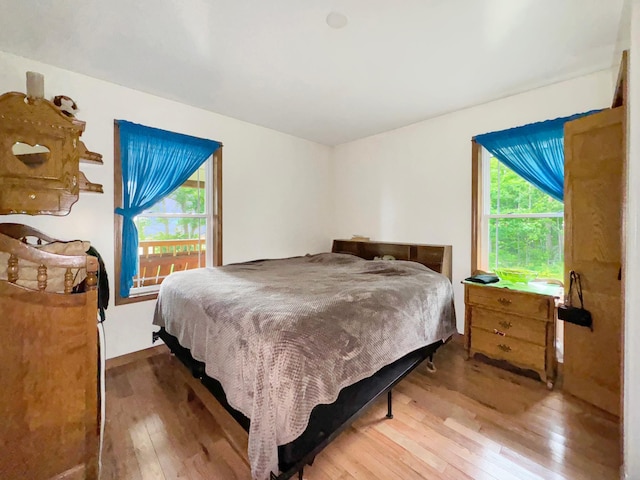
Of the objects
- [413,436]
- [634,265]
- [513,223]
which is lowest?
[413,436]

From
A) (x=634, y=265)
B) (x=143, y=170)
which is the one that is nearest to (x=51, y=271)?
(x=143, y=170)

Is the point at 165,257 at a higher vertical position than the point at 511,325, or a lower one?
higher

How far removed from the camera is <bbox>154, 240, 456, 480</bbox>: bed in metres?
1.21

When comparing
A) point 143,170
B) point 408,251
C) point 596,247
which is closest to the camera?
point 596,247

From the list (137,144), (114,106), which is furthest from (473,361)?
(114,106)

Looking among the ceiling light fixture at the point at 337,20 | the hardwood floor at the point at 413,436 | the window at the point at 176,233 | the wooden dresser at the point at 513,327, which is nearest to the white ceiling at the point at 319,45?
the ceiling light fixture at the point at 337,20

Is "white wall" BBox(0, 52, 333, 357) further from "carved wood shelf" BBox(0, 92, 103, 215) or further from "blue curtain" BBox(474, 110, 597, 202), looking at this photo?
"blue curtain" BBox(474, 110, 597, 202)

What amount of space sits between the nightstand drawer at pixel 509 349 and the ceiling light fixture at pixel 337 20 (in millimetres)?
2701

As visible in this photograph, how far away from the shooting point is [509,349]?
243cm

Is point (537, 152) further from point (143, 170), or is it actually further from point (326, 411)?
point (143, 170)

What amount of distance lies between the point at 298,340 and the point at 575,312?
208 centimetres

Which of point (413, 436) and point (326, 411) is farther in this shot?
point (413, 436)

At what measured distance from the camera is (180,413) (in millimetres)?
1908

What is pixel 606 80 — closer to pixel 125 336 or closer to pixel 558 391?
pixel 558 391
